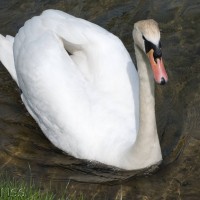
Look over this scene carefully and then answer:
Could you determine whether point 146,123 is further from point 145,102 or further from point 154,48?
point 154,48

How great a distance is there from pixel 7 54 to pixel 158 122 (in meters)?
2.23

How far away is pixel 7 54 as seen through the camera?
844 cm

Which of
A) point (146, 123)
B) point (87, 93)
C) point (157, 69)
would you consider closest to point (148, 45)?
point (157, 69)

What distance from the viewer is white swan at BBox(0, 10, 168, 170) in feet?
21.2

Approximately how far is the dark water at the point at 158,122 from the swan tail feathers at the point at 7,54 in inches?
10.1

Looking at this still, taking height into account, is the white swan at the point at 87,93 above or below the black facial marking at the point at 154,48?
below

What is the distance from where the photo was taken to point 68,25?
292 inches

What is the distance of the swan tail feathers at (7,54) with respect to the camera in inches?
327

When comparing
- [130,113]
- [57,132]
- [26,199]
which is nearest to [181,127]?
[130,113]

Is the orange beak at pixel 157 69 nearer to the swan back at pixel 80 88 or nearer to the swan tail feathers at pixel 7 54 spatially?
the swan back at pixel 80 88

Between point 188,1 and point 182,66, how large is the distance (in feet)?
5.07

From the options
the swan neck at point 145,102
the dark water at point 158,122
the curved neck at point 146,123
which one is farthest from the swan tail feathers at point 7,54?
the swan neck at point 145,102

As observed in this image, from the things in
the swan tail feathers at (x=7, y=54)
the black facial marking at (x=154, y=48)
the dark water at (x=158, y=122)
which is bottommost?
the dark water at (x=158, y=122)

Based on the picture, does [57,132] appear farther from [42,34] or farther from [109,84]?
[42,34]
